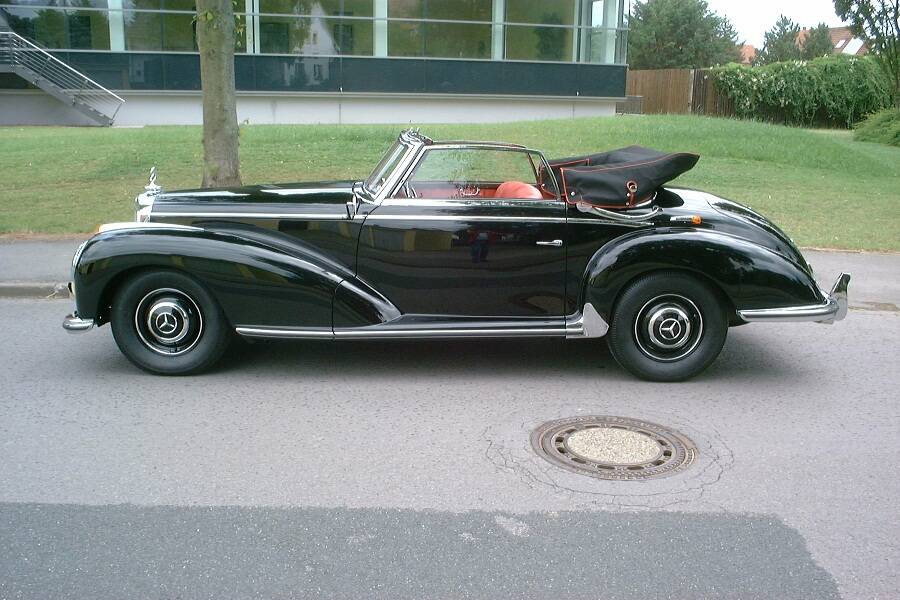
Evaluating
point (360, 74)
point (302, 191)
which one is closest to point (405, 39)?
point (360, 74)

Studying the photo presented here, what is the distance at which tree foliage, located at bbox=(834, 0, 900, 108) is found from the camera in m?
23.6

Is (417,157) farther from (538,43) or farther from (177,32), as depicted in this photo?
(538,43)

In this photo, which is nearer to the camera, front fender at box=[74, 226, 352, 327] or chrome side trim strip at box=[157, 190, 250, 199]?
front fender at box=[74, 226, 352, 327]

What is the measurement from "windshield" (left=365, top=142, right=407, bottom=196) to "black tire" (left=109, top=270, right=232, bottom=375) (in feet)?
4.40

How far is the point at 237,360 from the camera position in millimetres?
6414

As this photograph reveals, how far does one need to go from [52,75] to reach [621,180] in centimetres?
2225

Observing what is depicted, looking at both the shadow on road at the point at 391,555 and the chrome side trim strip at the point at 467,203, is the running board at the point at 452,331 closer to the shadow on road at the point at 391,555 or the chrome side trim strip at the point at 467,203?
the chrome side trim strip at the point at 467,203

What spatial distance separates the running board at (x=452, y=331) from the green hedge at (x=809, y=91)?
28.9 m

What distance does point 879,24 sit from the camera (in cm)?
2383

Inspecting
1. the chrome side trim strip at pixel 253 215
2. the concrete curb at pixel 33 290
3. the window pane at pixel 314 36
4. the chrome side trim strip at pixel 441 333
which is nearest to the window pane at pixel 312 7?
the window pane at pixel 314 36

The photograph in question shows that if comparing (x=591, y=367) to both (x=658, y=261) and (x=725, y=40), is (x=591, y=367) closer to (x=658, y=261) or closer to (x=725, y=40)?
(x=658, y=261)

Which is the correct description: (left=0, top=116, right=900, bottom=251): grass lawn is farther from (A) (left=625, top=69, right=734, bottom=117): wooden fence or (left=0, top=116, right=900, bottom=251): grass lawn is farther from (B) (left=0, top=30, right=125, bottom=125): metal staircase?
(A) (left=625, top=69, right=734, bottom=117): wooden fence

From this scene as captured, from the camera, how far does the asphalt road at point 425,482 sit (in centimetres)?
358

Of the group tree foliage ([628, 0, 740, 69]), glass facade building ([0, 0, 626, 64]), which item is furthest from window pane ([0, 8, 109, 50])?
tree foliage ([628, 0, 740, 69])
